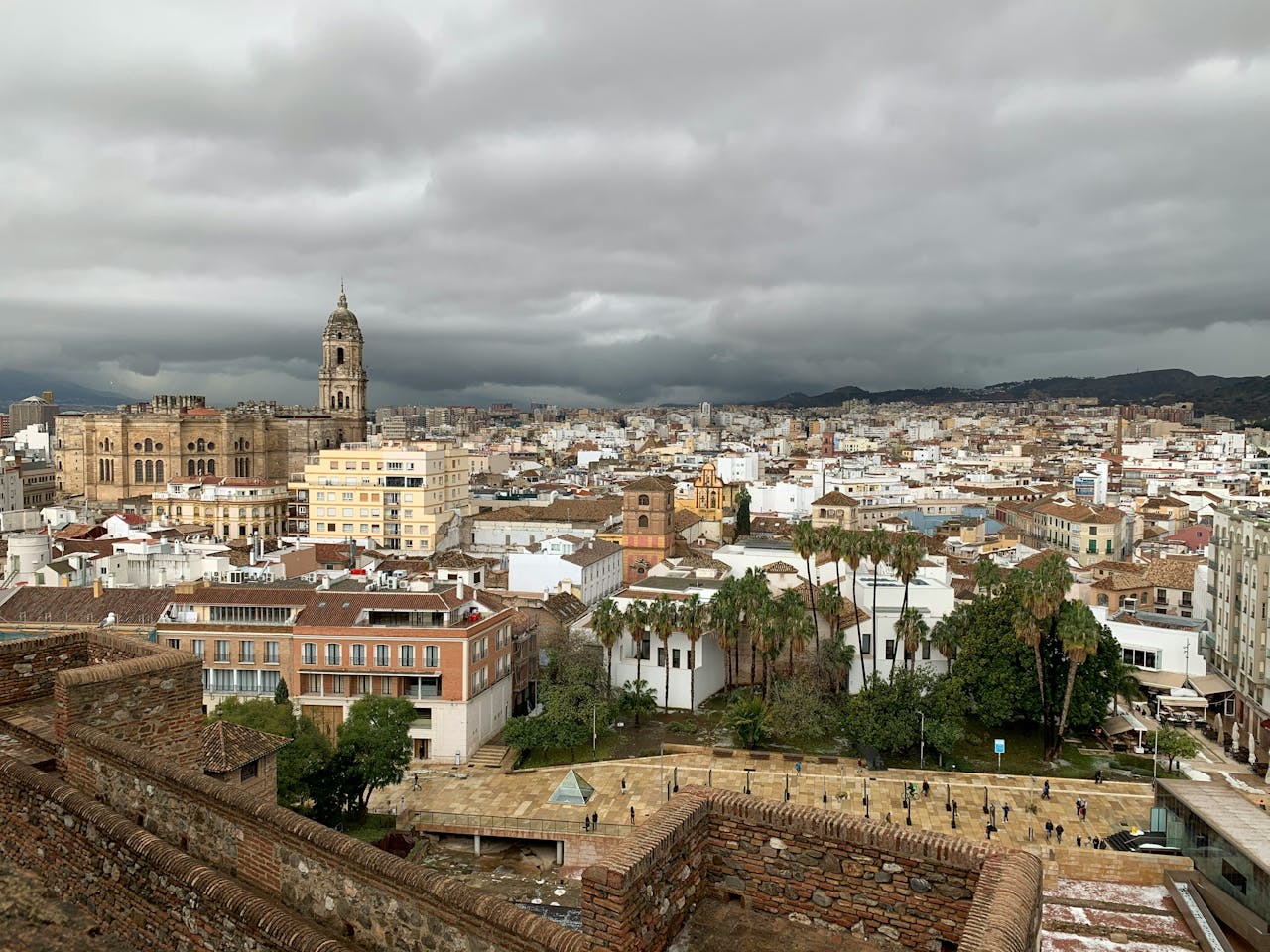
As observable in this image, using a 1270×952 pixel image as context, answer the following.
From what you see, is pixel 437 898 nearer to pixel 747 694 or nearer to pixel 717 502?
pixel 747 694

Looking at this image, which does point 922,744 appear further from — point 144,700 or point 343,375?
point 343,375

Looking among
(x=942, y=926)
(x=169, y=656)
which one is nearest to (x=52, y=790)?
(x=169, y=656)

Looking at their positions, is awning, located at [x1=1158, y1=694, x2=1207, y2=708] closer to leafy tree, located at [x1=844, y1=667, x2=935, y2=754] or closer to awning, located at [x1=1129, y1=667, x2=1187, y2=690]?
awning, located at [x1=1129, y1=667, x2=1187, y2=690]

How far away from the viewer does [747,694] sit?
44.1m

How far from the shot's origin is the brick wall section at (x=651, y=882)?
6.21 metres

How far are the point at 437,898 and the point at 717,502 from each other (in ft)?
298

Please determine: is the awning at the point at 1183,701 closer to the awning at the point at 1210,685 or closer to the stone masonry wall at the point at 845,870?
the awning at the point at 1210,685

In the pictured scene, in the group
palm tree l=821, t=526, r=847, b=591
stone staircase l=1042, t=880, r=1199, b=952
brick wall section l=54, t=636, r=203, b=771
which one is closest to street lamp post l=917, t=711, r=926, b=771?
palm tree l=821, t=526, r=847, b=591

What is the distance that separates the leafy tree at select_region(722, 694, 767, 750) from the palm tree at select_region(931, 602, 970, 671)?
896 cm

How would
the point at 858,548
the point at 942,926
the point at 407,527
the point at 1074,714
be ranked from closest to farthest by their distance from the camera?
the point at 942,926 < the point at 1074,714 < the point at 858,548 < the point at 407,527

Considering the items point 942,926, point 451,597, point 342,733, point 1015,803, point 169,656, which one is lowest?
point 1015,803

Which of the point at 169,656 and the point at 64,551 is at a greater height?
the point at 169,656

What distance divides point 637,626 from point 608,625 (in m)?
1.32

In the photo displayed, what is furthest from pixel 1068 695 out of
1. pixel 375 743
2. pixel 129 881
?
pixel 129 881
